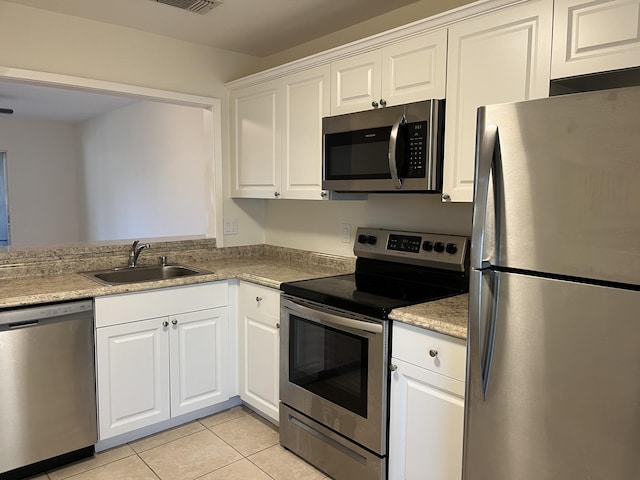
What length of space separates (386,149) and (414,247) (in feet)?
1.79

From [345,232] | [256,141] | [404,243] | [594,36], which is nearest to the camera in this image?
[594,36]

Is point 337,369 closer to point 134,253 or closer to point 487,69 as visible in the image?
point 487,69

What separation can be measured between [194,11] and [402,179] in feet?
4.91

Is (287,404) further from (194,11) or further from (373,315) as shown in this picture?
(194,11)

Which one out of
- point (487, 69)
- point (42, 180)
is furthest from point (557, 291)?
point (42, 180)

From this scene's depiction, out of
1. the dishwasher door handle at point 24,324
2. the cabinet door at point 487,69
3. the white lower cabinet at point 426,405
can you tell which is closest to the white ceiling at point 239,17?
the cabinet door at point 487,69

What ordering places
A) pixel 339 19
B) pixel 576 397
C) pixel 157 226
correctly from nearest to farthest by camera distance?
pixel 576 397
pixel 339 19
pixel 157 226

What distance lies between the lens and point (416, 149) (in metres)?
2.10

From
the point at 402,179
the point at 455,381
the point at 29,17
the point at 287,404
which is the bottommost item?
the point at 287,404

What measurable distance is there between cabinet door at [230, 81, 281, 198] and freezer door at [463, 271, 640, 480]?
6.20 feet

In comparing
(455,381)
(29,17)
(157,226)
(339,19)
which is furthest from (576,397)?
(157,226)

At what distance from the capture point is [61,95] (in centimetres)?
524

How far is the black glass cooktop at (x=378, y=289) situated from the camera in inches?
78.3

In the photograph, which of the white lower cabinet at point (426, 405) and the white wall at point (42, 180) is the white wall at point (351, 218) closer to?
the white lower cabinet at point (426, 405)
